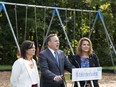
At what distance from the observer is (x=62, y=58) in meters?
4.71

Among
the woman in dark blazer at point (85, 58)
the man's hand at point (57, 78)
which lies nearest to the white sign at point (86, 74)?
the woman in dark blazer at point (85, 58)

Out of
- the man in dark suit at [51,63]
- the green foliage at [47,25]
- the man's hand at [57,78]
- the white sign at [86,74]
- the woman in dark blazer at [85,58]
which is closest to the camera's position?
the man's hand at [57,78]

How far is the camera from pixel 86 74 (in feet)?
16.0

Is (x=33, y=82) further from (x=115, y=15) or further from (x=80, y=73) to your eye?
(x=115, y=15)

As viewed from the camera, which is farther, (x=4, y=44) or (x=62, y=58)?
(x=4, y=44)

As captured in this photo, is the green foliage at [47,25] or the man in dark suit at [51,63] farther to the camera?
the green foliage at [47,25]

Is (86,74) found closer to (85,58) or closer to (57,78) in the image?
(85,58)

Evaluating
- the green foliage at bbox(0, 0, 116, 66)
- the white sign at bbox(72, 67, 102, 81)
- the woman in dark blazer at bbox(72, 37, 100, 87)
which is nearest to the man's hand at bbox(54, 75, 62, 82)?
the white sign at bbox(72, 67, 102, 81)

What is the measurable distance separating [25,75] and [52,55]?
1.66 feet

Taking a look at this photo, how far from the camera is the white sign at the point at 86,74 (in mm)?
4782

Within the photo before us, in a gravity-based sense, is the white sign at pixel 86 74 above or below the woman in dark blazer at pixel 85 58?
below

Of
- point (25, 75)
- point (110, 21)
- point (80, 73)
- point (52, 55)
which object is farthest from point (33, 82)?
point (110, 21)

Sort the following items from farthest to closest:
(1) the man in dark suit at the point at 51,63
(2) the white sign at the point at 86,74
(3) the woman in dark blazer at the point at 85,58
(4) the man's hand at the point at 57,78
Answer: (3) the woman in dark blazer at the point at 85,58 < (2) the white sign at the point at 86,74 < (1) the man in dark suit at the point at 51,63 < (4) the man's hand at the point at 57,78

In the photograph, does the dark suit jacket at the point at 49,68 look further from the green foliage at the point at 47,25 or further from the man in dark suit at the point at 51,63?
the green foliage at the point at 47,25
